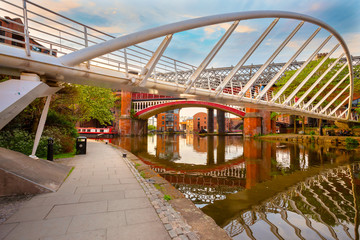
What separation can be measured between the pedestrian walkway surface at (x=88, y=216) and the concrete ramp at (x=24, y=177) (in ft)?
1.06

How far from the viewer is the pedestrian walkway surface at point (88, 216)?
9.12 ft

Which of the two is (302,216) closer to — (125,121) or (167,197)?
(167,197)

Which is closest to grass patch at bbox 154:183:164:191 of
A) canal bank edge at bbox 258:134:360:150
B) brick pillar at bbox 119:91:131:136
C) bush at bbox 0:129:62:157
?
bush at bbox 0:129:62:157

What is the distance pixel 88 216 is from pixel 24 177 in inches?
98.6

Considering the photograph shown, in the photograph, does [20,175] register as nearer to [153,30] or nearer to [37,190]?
[37,190]

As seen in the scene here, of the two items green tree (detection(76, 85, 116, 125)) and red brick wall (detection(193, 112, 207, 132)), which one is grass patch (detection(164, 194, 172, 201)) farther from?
red brick wall (detection(193, 112, 207, 132))

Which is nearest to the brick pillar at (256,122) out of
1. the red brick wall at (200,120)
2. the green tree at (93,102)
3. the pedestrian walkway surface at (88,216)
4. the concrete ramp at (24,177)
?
the green tree at (93,102)

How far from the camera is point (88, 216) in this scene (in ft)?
11.1

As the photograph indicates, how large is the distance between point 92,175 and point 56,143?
588cm

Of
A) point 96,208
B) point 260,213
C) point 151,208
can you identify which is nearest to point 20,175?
point 96,208

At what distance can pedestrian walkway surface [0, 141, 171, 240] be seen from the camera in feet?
9.12

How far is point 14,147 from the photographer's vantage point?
8492 millimetres

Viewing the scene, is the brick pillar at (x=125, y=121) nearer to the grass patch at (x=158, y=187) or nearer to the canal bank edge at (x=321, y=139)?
the canal bank edge at (x=321, y=139)

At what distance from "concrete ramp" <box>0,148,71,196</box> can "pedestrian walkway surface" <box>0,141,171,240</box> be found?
0.32m
